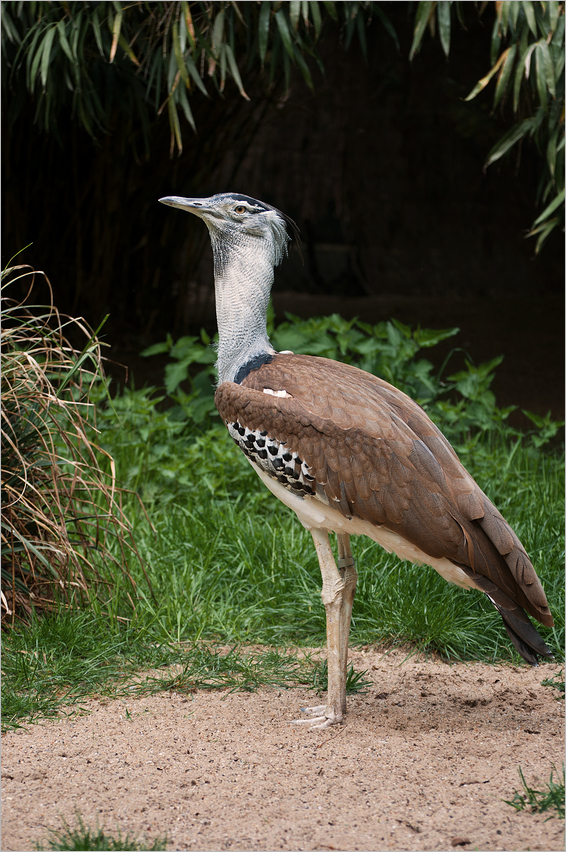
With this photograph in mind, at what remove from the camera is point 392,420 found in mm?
3086

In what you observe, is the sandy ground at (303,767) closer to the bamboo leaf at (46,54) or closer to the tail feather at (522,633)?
the tail feather at (522,633)

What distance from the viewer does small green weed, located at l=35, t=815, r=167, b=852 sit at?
229 centimetres

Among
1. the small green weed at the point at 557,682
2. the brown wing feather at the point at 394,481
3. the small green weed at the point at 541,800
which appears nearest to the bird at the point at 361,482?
the brown wing feather at the point at 394,481

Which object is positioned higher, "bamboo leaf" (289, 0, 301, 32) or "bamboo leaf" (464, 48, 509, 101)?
"bamboo leaf" (289, 0, 301, 32)

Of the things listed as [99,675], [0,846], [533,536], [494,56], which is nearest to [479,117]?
[494,56]

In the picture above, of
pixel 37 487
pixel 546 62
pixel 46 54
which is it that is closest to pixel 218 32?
pixel 46 54

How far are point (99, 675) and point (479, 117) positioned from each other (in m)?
5.57

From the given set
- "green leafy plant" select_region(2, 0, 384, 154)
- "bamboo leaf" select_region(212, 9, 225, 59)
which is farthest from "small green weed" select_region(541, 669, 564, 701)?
"bamboo leaf" select_region(212, 9, 225, 59)

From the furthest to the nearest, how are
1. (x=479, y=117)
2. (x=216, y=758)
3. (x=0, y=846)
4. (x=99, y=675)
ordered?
(x=479, y=117), (x=99, y=675), (x=216, y=758), (x=0, y=846)

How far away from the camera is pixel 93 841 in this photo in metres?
2.30

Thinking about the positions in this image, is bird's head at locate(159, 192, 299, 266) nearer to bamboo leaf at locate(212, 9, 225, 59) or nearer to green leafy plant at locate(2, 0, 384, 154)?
green leafy plant at locate(2, 0, 384, 154)

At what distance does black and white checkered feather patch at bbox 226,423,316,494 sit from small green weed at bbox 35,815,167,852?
3.94 feet

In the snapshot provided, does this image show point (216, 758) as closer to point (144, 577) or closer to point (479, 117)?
point (144, 577)

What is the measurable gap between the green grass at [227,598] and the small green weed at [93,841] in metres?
0.91
